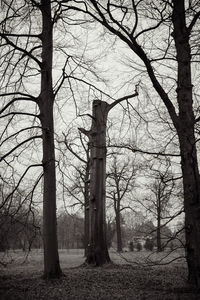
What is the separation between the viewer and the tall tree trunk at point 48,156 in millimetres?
7516

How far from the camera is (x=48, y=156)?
7.75 metres

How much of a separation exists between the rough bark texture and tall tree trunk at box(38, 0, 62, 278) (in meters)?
2.89

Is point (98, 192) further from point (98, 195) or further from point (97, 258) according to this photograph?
point (97, 258)

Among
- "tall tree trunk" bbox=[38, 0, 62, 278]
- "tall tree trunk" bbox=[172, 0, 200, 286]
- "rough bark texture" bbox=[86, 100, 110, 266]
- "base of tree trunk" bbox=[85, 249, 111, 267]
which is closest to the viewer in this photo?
"tall tree trunk" bbox=[172, 0, 200, 286]

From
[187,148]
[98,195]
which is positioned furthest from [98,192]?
[187,148]

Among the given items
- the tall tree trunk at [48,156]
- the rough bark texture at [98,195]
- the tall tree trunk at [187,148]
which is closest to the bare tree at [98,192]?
the rough bark texture at [98,195]

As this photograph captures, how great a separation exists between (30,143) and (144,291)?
15.6ft

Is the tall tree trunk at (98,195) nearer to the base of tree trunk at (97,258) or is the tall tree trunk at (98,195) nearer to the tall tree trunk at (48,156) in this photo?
the base of tree trunk at (97,258)

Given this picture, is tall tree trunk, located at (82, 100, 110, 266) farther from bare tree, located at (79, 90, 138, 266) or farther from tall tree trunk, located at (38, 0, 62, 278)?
tall tree trunk, located at (38, 0, 62, 278)

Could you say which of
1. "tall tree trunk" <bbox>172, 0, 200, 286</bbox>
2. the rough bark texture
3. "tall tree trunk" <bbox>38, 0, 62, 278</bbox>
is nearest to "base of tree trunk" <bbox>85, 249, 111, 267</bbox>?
the rough bark texture

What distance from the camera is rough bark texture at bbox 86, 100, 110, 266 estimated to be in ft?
35.4

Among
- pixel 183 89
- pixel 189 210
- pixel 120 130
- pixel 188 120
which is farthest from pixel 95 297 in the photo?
pixel 183 89

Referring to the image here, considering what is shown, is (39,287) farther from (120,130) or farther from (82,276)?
(120,130)

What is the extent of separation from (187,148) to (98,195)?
23.5 ft
